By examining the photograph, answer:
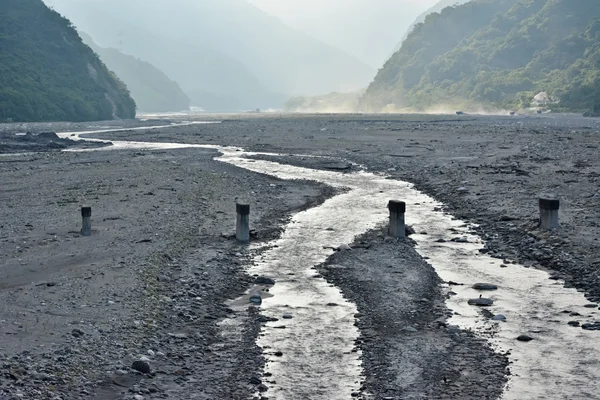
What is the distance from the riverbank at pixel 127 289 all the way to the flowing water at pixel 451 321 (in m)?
0.61

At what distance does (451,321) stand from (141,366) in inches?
222

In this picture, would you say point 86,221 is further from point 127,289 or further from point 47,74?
point 47,74

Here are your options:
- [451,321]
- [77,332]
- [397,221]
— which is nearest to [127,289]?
[77,332]

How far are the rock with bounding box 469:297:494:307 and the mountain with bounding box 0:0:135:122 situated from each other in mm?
100344

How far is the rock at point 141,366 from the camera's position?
11109 millimetres

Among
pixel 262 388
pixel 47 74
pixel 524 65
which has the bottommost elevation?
pixel 262 388

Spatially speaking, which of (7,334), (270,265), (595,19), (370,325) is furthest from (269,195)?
(595,19)

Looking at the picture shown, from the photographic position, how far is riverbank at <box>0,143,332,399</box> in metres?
10.7

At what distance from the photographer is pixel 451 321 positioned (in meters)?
13.9

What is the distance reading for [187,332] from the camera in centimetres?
1316

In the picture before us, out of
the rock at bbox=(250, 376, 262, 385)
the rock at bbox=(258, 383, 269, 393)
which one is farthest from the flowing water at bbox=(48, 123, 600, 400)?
the rock at bbox=(250, 376, 262, 385)

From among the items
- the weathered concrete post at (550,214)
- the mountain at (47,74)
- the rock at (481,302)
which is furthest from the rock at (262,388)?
the mountain at (47,74)

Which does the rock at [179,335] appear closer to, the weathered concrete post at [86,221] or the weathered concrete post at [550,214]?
the weathered concrete post at [86,221]

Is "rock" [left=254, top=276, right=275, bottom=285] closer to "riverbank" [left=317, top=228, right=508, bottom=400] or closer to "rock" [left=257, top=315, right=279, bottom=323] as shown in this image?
"riverbank" [left=317, top=228, right=508, bottom=400]
